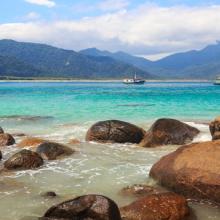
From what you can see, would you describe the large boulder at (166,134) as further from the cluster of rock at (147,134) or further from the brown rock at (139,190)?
the brown rock at (139,190)

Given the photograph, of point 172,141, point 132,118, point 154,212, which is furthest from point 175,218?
point 132,118

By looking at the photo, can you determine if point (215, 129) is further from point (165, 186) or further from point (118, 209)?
point (118, 209)

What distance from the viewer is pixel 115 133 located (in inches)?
736

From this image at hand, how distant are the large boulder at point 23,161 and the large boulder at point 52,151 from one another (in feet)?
3.31

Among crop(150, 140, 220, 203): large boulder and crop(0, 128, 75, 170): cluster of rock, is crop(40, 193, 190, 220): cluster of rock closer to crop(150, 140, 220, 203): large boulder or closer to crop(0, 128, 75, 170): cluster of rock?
crop(150, 140, 220, 203): large boulder

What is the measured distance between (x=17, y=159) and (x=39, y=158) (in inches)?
30.2

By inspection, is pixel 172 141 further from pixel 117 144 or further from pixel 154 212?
pixel 154 212

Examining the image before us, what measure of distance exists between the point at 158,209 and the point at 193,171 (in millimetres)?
2070

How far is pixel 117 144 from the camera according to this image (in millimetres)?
18156

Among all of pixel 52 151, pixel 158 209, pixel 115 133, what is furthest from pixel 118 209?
pixel 115 133

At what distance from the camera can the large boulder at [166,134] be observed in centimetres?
1759

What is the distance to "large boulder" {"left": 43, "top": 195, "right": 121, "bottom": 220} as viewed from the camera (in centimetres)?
815

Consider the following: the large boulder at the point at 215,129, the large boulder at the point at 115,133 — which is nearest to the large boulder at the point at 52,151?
the large boulder at the point at 115,133

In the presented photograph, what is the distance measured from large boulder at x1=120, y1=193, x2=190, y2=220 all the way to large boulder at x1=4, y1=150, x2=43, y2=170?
17.4 ft
